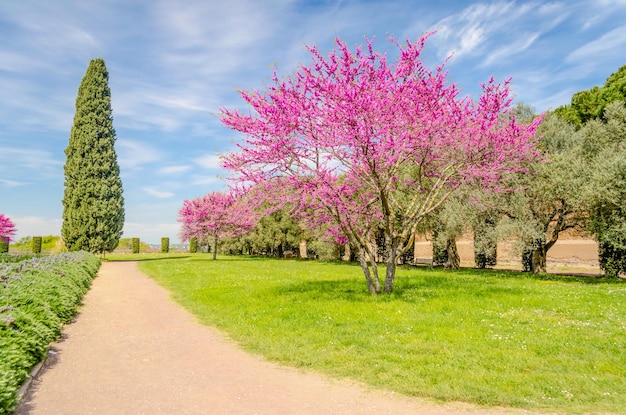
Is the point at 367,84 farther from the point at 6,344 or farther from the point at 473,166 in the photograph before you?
the point at 6,344

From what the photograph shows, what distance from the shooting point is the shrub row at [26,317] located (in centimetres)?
700

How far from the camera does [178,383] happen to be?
7859 millimetres

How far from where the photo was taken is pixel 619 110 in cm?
2894

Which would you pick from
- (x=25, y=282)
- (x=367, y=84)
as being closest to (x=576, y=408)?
(x=367, y=84)

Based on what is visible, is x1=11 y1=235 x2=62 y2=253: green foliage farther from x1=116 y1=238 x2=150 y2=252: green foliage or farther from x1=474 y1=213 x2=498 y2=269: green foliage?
x1=474 y1=213 x2=498 y2=269: green foliage

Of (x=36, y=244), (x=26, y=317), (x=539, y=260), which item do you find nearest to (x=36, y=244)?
(x=36, y=244)

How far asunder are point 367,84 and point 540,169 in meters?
19.0

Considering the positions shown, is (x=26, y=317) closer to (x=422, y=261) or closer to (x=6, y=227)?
(x=422, y=261)

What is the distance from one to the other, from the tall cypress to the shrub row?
30.8 meters

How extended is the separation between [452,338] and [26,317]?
10134mm

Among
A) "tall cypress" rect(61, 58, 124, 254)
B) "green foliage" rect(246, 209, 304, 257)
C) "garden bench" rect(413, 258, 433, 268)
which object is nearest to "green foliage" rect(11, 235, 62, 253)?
"tall cypress" rect(61, 58, 124, 254)

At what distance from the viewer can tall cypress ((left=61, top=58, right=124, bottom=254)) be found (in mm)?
44438

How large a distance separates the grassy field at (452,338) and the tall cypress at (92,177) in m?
31.1

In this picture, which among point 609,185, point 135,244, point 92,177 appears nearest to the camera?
point 609,185
